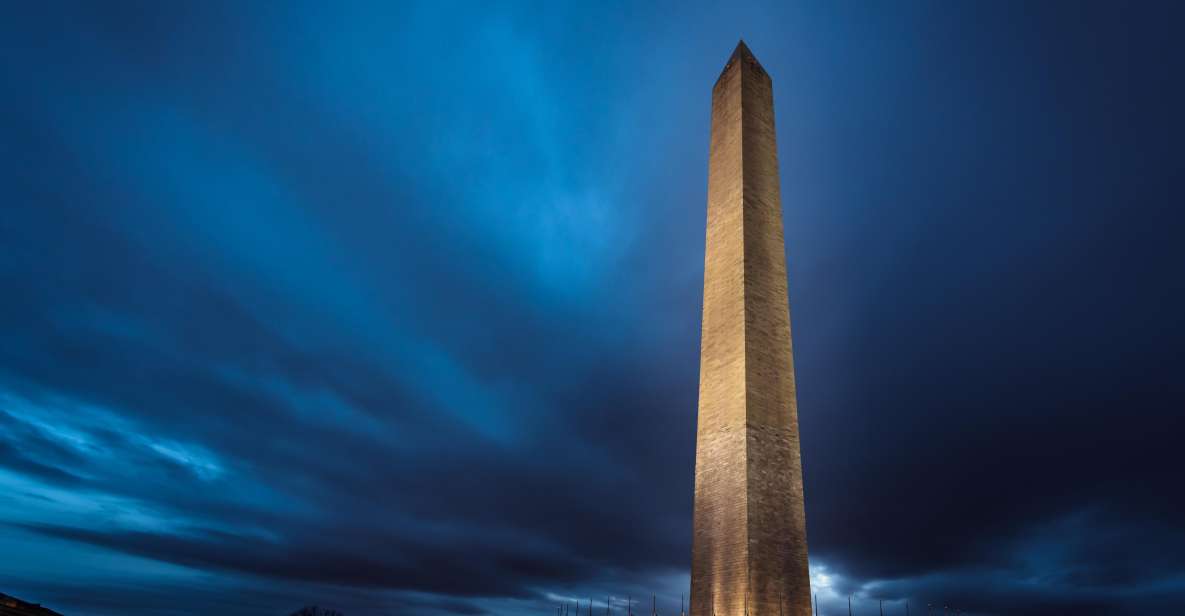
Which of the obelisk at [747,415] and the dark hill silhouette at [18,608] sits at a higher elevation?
the obelisk at [747,415]

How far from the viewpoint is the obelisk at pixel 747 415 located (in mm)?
14844

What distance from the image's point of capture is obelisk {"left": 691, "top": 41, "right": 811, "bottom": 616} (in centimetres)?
1484

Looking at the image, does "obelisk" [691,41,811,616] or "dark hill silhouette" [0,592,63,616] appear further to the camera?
"obelisk" [691,41,811,616]

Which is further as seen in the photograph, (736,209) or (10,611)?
(736,209)

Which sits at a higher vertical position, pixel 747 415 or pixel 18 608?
pixel 747 415

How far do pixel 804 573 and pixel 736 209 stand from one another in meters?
9.10

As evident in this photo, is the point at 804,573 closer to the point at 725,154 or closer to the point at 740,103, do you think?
the point at 725,154

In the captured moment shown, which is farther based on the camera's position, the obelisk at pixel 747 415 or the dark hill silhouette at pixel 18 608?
the obelisk at pixel 747 415

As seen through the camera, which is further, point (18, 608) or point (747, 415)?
point (747, 415)

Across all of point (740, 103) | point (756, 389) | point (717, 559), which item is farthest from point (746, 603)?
point (740, 103)

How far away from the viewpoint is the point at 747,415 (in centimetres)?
1564

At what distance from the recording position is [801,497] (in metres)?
16.2

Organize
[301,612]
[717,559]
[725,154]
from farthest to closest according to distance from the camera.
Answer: [301,612] → [725,154] → [717,559]

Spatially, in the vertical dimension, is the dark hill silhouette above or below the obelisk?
below
